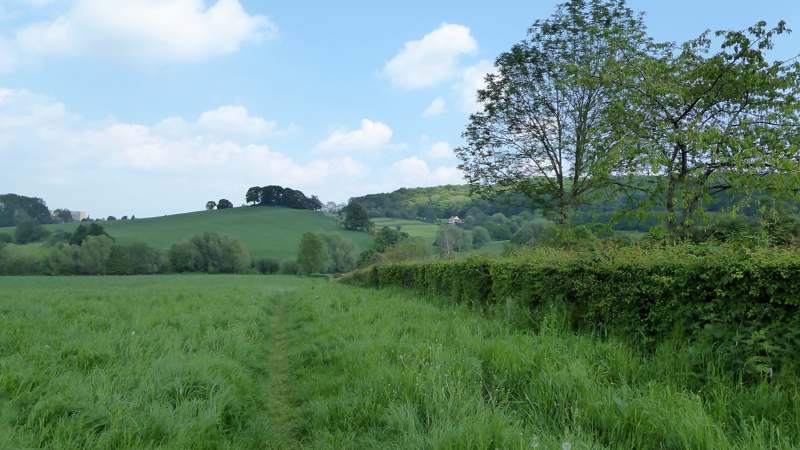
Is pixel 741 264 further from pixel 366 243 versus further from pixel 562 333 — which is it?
pixel 366 243

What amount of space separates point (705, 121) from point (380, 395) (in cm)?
1102

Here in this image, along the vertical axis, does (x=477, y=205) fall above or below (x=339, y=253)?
above

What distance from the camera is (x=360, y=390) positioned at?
4594 mm

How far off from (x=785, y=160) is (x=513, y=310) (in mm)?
5473

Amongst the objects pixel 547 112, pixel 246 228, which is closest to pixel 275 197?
pixel 246 228

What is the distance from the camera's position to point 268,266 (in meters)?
87.9

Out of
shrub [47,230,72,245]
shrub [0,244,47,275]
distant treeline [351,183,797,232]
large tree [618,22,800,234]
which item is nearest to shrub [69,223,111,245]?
shrub [47,230,72,245]

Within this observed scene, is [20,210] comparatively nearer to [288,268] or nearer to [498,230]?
[288,268]

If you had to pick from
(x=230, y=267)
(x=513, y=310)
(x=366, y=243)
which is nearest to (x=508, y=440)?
(x=513, y=310)

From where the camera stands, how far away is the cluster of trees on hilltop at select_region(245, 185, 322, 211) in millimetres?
138250

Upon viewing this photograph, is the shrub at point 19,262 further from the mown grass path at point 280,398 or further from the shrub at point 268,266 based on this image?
the mown grass path at point 280,398

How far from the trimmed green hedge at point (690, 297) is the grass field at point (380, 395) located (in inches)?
14.0

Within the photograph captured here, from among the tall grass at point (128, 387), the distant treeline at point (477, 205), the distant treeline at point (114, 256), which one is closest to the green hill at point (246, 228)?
the distant treeline at point (114, 256)

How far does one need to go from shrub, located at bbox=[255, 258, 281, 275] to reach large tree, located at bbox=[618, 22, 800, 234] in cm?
8348
